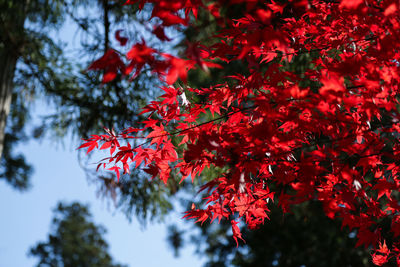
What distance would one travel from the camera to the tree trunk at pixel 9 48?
3.95 meters

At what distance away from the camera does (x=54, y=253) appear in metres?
15.6

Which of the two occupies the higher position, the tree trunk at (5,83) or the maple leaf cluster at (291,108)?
the tree trunk at (5,83)

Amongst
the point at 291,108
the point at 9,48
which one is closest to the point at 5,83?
the point at 9,48

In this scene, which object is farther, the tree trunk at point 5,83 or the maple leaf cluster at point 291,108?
the tree trunk at point 5,83

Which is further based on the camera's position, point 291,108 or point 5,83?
point 5,83

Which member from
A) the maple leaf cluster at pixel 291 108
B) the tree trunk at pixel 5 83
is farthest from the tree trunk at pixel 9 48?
the maple leaf cluster at pixel 291 108

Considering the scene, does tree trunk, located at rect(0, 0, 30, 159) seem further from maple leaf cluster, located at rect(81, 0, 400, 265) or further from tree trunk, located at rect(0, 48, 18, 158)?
maple leaf cluster, located at rect(81, 0, 400, 265)

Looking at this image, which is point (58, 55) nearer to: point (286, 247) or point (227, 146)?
point (227, 146)

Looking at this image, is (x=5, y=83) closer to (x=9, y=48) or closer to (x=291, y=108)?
(x=9, y=48)

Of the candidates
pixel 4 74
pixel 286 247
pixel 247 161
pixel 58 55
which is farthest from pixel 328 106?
pixel 286 247

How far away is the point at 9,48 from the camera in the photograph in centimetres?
406

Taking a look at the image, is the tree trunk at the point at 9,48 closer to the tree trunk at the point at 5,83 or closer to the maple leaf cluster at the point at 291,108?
the tree trunk at the point at 5,83

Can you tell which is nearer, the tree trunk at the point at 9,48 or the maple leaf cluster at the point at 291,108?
the maple leaf cluster at the point at 291,108

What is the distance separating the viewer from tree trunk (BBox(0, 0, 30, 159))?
3949mm
